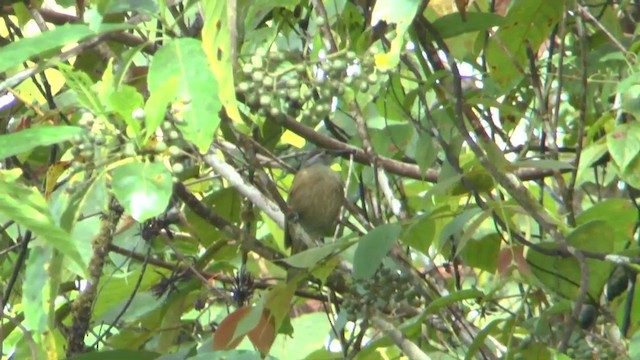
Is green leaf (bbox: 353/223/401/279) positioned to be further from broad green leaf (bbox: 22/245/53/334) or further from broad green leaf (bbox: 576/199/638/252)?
broad green leaf (bbox: 22/245/53/334)

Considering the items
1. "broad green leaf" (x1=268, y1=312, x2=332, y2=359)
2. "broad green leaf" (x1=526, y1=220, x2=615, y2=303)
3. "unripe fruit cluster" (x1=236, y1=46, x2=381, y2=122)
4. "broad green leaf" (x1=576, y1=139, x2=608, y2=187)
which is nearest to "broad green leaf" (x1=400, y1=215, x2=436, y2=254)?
"broad green leaf" (x1=526, y1=220, x2=615, y2=303)

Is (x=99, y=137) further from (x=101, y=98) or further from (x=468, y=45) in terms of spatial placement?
(x=468, y=45)

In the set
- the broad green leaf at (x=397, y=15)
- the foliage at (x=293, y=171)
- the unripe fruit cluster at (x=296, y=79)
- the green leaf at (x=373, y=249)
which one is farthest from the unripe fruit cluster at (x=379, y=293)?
the broad green leaf at (x=397, y=15)

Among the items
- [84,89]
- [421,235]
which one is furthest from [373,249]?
[84,89]

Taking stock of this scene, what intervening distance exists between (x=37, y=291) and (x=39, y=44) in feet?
1.67

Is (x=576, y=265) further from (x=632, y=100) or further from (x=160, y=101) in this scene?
(x=160, y=101)

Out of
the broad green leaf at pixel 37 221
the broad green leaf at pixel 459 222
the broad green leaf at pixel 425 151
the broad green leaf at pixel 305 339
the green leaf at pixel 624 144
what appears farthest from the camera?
the broad green leaf at pixel 305 339

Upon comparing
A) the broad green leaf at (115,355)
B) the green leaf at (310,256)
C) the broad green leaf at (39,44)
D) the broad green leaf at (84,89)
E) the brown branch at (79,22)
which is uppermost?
the brown branch at (79,22)

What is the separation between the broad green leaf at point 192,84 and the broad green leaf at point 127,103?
3.3 inches

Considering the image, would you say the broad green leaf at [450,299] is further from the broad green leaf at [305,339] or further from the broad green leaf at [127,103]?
the broad green leaf at [305,339]

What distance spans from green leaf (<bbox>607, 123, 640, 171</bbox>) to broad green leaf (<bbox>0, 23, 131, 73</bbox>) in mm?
1167

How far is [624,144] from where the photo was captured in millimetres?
2410

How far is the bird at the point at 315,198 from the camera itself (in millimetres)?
3963

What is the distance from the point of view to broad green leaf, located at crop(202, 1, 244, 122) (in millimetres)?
1633
